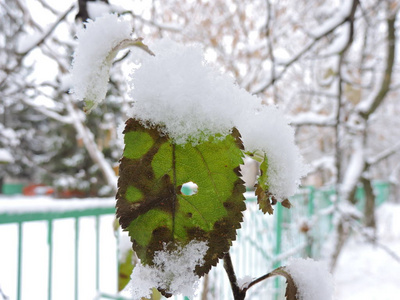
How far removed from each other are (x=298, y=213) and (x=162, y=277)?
442 centimetres

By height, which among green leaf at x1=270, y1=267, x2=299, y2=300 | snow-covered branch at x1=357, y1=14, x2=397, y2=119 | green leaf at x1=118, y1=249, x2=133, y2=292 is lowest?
green leaf at x1=118, y1=249, x2=133, y2=292

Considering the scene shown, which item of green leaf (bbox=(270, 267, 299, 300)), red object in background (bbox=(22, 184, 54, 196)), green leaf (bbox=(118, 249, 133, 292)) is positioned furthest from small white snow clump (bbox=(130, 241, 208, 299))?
red object in background (bbox=(22, 184, 54, 196))

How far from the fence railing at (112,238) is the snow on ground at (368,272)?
67 cm

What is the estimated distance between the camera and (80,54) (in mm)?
294

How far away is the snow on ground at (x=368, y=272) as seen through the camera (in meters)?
4.42

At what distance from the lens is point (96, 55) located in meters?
0.29

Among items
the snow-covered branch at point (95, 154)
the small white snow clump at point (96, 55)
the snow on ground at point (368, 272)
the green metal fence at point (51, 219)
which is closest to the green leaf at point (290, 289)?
the small white snow clump at point (96, 55)

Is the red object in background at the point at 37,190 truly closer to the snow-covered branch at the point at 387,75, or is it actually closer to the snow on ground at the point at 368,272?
the snow on ground at the point at 368,272

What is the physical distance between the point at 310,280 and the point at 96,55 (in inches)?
12.5

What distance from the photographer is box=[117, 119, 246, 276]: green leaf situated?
0.27 m

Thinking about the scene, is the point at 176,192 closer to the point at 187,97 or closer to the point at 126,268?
the point at 187,97

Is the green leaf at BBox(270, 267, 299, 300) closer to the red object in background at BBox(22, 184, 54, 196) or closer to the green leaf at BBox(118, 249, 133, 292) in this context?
the green leaf at BBox(118, 249, 133, 292)

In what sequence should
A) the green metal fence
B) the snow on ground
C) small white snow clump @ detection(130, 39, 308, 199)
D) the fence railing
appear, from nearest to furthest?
small white snow clump @ detection(130, 39, 308, 199) → the green metal fence → the fence railing → the snow on ground

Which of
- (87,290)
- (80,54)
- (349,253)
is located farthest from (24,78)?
(349,253)
